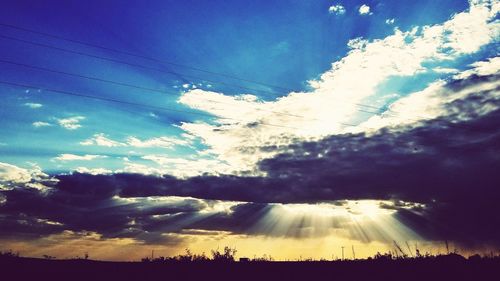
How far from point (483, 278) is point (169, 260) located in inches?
1697

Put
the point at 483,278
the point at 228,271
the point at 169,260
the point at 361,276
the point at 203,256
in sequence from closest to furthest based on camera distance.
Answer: the point at 483,278, the point at 361,276, the point at 228,271, the point at 169,260, the point at 203,256

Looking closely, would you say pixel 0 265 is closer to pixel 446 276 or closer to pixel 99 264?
pixel 99 264

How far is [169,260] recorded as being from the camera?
A: 58875 millimetres

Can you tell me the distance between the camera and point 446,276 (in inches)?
1571

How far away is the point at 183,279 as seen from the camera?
38562 mm

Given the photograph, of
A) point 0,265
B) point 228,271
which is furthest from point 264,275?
point 0,265

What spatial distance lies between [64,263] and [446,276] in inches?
1795

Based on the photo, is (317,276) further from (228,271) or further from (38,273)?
(38,273)

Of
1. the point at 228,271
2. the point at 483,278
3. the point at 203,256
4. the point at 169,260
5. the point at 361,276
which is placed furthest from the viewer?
the point at 203,256

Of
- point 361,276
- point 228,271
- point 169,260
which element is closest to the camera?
point 361,276

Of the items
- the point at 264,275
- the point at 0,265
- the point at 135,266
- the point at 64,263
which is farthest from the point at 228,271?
the point at 0,265

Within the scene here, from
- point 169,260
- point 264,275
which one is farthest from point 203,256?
point 264,275

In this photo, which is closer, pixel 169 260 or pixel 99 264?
pixel 99 264

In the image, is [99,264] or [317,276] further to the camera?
[99,264]
